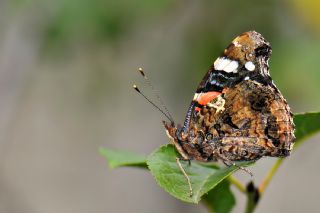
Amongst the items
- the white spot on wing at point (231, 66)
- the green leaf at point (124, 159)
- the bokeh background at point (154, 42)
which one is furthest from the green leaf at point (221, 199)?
the bokeh background at point (154, 42)

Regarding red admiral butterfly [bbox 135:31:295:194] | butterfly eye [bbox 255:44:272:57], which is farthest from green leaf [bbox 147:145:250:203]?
butterfly eye [bbox 255:44:272:57]

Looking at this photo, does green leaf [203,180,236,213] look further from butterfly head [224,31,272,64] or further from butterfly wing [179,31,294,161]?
butterfly head [224,31,272,64]

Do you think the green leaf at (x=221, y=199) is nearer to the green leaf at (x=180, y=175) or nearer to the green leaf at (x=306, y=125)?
the green leaf at (x=180, y=175)

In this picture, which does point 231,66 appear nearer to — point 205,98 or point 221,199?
point 205,98

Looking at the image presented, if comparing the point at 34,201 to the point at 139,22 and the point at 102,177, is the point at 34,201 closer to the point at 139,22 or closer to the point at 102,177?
the point at 102,177

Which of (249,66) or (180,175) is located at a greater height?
(249,66)

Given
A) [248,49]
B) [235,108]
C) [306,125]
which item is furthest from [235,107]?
[306,125]
